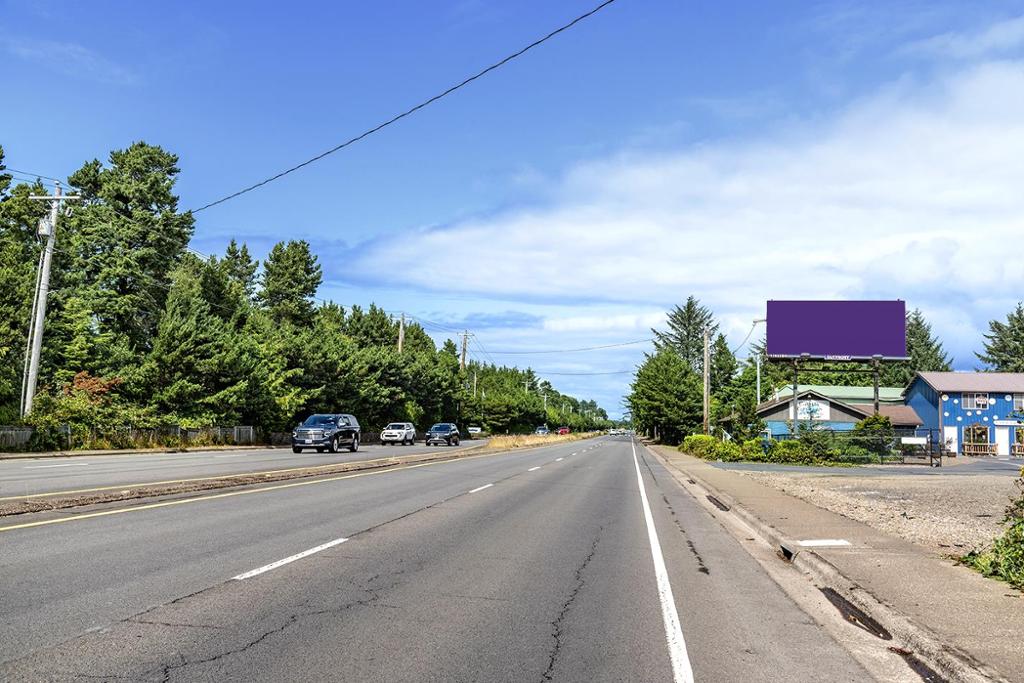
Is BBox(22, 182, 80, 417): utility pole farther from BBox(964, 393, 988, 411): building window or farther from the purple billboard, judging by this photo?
BBox(964, 393, 988, 411): building window

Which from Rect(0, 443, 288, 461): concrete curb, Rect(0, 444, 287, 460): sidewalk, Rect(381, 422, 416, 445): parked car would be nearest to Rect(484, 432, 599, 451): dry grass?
Rect(381, 422, 416, 445): parked car

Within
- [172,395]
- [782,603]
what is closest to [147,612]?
[782,603]

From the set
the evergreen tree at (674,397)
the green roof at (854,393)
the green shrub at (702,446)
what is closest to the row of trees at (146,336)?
the evergreen tree at (674,397)

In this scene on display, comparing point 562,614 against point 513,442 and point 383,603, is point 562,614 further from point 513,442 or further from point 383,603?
point 513,442

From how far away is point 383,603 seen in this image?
22.7ft

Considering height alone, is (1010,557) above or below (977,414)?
below

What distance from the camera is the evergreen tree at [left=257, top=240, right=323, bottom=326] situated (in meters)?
86.6

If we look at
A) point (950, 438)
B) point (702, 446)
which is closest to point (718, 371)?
point (950, 438)

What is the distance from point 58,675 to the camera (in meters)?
4.72

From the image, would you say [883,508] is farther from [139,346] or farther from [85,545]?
[139,346]

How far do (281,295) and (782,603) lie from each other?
84.6 m

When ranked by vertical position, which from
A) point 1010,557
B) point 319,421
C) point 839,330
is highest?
point 839,330

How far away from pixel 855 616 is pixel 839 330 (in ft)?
167

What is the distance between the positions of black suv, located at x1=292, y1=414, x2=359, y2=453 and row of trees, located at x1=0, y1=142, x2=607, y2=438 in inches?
338
